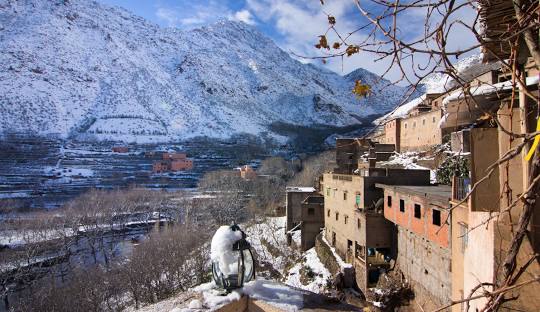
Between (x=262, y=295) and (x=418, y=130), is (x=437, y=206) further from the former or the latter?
(x=418, y=130)

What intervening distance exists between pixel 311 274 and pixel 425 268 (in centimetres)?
652

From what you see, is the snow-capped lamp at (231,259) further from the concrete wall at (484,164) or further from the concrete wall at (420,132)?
the concrete wall at (420,132)

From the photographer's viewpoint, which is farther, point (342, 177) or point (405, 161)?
point (405, 161)

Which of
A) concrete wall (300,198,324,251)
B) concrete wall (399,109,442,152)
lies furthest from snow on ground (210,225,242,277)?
concrete wall (399,109,442,152)

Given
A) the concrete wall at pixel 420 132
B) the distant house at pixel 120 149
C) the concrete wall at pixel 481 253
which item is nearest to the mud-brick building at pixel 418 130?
the concrete wall at pixel 420 132

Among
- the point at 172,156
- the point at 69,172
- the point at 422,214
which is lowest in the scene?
the point at 422,214

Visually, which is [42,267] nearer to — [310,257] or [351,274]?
[310,257]

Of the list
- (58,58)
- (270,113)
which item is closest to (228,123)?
(270,113)

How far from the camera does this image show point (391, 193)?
12148mm

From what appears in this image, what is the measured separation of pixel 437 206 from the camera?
29.9ft

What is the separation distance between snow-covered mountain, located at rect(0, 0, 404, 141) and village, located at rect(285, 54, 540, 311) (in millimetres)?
41453

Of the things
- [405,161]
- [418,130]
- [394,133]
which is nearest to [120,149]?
[394,133]

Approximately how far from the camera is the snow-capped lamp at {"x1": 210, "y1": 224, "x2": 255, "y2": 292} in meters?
3.39

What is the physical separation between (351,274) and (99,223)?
25.7m
